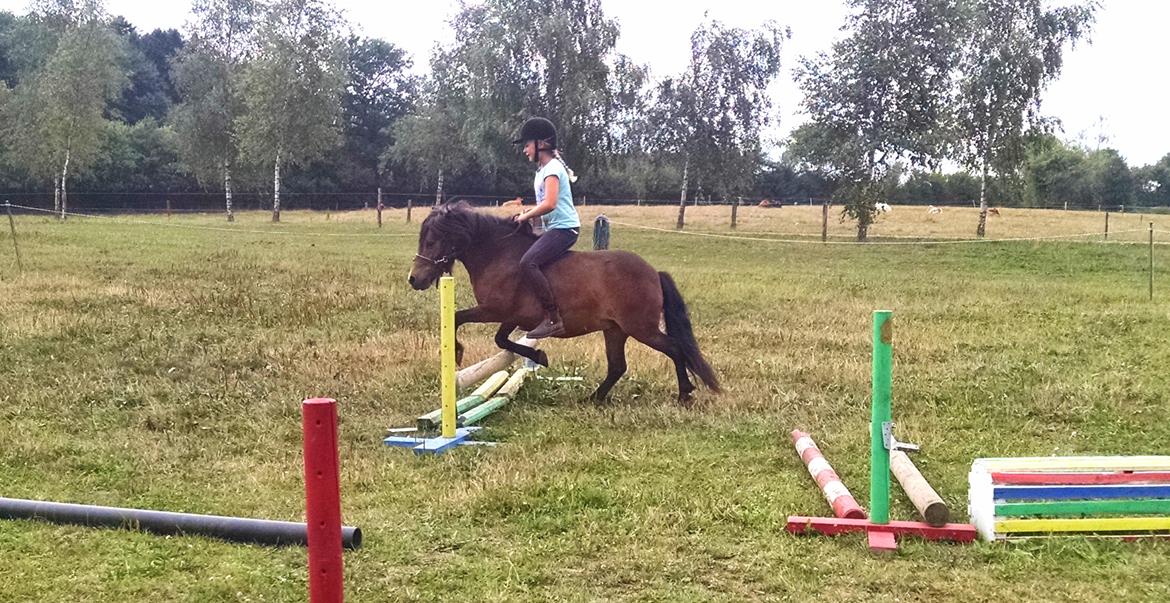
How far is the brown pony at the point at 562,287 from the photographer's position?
22.5 feet

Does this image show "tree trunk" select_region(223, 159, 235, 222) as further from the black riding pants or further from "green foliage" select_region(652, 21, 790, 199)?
the black riding pants

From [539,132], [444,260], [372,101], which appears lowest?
[444,260]

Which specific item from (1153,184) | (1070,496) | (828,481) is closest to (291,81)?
(828,481)

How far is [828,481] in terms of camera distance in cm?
470

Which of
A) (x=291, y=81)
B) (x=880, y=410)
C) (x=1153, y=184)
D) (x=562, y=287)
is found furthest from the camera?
(x=1153, y=184)

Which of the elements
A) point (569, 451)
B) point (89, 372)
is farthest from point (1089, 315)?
point (89, 372)


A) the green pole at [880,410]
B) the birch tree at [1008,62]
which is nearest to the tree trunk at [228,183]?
the birch tree at [1008,62]

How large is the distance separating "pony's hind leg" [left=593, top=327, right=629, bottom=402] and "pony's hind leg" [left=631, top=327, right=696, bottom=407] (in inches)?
8.2

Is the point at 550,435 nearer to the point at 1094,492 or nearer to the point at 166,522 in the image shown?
the point at 166,522

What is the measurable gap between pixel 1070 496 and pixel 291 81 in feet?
125

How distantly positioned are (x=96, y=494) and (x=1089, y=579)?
15.9 ft

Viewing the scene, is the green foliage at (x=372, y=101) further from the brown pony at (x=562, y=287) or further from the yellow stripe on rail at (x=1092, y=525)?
the yellow stripe on rail at (x=1092, y=525)

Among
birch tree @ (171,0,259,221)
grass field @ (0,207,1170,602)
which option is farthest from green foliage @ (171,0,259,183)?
grass field @ (0,207,1170,602)

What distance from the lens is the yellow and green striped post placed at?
5883 mm
